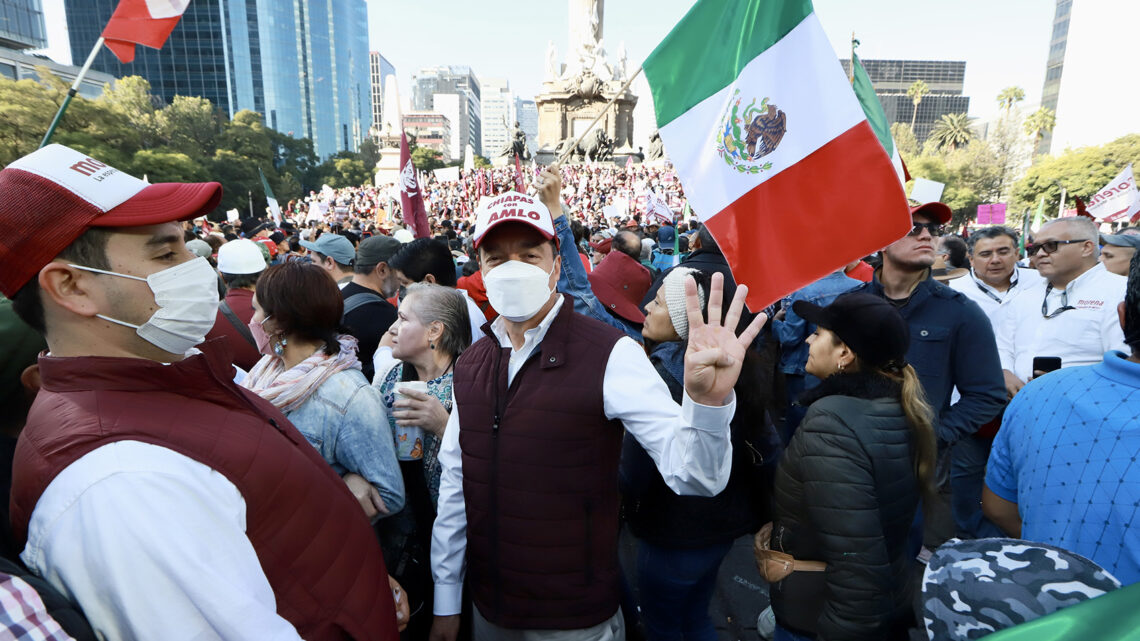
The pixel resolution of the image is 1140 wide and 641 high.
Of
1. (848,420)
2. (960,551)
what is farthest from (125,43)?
(960,551)

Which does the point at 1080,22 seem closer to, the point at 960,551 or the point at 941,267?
the point at 941,267

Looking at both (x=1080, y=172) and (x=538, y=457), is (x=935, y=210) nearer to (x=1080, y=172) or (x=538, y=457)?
(x=538, y=457)

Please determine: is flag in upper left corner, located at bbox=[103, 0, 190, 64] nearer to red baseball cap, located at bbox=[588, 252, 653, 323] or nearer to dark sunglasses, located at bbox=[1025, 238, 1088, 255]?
red baseball cap, located at bbox=[588, 252, 653, 323]

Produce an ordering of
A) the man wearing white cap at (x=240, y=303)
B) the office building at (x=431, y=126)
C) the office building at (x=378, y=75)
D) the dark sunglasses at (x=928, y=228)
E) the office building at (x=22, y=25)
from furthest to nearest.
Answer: the office building at (x=378, y=75) → the office building at (x=431, y=126) → the office building at (x=22, y=25) → the man wearing white cap at (x=240, y=303) → the dark sunglasses at (x=928, y=228)

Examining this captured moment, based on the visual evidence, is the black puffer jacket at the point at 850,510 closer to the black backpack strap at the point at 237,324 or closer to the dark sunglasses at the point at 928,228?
the dark sunglasses at the point at 928,228

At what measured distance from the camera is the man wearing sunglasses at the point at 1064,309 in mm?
3668

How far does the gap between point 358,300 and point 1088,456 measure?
3.64 meters

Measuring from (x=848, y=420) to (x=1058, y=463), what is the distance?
21.7 inches

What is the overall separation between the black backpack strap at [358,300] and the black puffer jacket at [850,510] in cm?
275

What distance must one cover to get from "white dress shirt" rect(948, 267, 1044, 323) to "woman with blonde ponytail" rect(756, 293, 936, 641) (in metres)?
2.75

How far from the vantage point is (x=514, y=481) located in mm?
1854

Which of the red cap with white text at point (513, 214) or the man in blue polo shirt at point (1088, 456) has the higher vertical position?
the red cap with white text at point (513, 214)

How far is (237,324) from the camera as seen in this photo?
11.3 feet

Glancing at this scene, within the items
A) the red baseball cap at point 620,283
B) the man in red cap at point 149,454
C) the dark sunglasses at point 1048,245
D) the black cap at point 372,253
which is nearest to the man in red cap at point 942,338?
the dark sunglasses at point 1048,245
